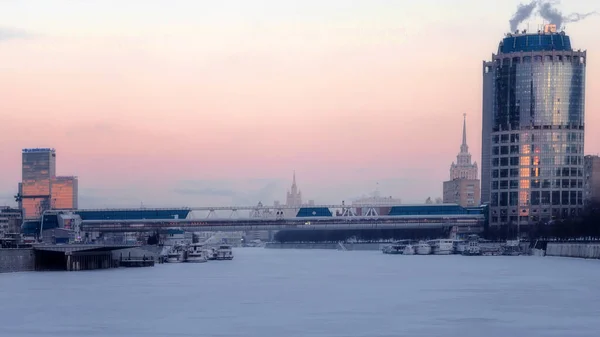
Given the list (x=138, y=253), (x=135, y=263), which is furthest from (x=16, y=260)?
(x=138, y=253)

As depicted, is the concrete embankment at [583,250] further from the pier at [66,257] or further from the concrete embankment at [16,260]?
the concrete embankment at [16,260]

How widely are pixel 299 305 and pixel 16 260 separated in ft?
→ 186

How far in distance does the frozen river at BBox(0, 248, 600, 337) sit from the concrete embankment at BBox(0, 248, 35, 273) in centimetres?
624

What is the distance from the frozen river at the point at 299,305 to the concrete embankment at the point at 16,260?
6.24 meters

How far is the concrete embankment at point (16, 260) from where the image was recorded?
4835 inches

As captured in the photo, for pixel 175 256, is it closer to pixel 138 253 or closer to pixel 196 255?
pixel 196 255

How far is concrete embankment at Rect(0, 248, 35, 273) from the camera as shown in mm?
122812

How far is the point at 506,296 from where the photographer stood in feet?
289

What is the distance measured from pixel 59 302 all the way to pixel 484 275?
185ft

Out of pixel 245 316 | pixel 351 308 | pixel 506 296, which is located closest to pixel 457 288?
pixel 506 296

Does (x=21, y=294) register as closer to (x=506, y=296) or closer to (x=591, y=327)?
(x=506, y=296)

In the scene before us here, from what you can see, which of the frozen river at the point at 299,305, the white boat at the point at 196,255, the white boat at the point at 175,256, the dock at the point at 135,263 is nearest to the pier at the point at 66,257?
the dock at the point at 135,263

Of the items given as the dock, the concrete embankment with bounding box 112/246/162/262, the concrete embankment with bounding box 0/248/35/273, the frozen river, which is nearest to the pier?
the concrete embankment with bounding box 0/248/35/273

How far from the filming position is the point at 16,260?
127m
